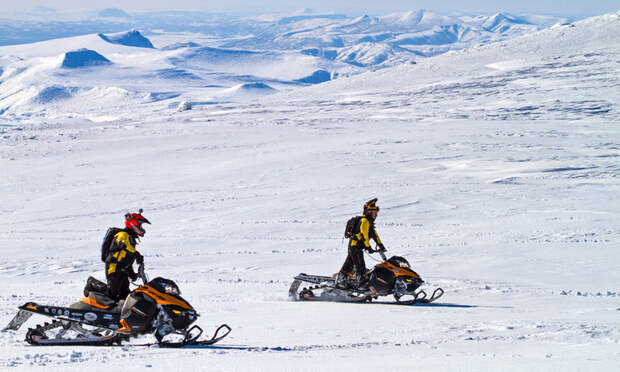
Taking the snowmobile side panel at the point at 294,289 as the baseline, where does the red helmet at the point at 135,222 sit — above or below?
above

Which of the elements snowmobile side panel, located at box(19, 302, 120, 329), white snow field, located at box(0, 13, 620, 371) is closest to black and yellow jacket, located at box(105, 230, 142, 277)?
snowmobile side panel, located at box(19, 302, 120, 329)

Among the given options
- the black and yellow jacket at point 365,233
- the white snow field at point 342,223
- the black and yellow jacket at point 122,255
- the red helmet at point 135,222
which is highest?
the red helmet at point 135,222

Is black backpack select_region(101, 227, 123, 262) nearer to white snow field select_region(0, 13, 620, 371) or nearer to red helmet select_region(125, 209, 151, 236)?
red helmet select_region(125, 209, 151, 236)

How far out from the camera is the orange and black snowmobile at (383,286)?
884 centimetres

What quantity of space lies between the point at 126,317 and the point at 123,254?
68 cm

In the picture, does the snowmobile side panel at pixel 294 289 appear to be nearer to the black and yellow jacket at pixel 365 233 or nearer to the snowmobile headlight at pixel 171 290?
the black and yellow jacket at pixel 365 233

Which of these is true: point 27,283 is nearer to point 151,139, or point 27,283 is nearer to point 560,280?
point 560,280

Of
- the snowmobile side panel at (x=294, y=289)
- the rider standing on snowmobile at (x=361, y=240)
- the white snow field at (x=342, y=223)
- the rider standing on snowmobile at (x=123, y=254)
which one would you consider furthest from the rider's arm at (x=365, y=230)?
the rider standing on snowmobile at (x=123, y=254)

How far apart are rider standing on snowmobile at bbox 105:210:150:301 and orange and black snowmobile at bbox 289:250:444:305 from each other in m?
3.68

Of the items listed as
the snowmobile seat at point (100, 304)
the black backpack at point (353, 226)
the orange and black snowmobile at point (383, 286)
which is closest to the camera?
the snowmobile seat at point (100, 304)

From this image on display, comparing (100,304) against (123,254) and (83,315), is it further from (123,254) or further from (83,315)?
(123,254)

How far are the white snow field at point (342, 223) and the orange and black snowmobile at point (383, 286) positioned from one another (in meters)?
0.35

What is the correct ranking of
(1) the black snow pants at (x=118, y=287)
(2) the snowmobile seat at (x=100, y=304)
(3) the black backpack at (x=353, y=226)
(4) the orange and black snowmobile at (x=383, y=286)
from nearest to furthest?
(2) the snowmobile seat at (x=100, y=304), (1) the black snow pants at (x=118, y=287), (3) the black backpack at (x=353, y=226), (4) the orange and black snowmobile at (x=383, y=286)

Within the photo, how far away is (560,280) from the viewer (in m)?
10.3
